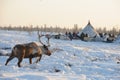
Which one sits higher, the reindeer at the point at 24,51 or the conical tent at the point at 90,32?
the conical tent at the point at 90,32

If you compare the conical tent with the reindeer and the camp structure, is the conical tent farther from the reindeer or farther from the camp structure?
the reindeer

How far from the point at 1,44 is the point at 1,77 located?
50.4 feet

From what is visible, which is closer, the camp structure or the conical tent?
the camp structure

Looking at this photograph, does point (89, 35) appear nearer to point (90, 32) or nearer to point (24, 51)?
point (90, 32)

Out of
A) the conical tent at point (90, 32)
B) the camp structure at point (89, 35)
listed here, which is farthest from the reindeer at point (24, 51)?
the conical tent at point (90, 32)

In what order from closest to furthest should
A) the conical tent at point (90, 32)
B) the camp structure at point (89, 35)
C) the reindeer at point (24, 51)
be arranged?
the reindeer at point (24, 51) → the camp structure at point (89, 35) → the conical tent at point (90, 32)

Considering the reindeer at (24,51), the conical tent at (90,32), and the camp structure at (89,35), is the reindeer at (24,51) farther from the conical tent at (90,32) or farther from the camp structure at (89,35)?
the conical tent at (90,32)

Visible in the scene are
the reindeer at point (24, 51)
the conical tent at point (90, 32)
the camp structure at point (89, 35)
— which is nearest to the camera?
the reindeer at point (24, 51)

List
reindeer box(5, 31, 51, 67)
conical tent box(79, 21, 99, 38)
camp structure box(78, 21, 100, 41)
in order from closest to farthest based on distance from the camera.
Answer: reindeer box(5, 31, 51, 67), camp structure box(78, 21, 100, 41), conical tent box(79, 21, 99, 38)

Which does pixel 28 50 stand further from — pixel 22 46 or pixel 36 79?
pixel 36 79

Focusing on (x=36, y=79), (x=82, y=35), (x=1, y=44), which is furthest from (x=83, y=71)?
(x=82, y=35)

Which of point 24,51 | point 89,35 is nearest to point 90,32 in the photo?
point 89,35

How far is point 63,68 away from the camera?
13.1 meters

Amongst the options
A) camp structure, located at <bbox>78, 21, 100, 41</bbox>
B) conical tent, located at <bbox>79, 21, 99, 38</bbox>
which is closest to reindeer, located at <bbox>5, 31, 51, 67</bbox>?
camp structure, located at <bbox>78, 21, 100, 41</bbox>
